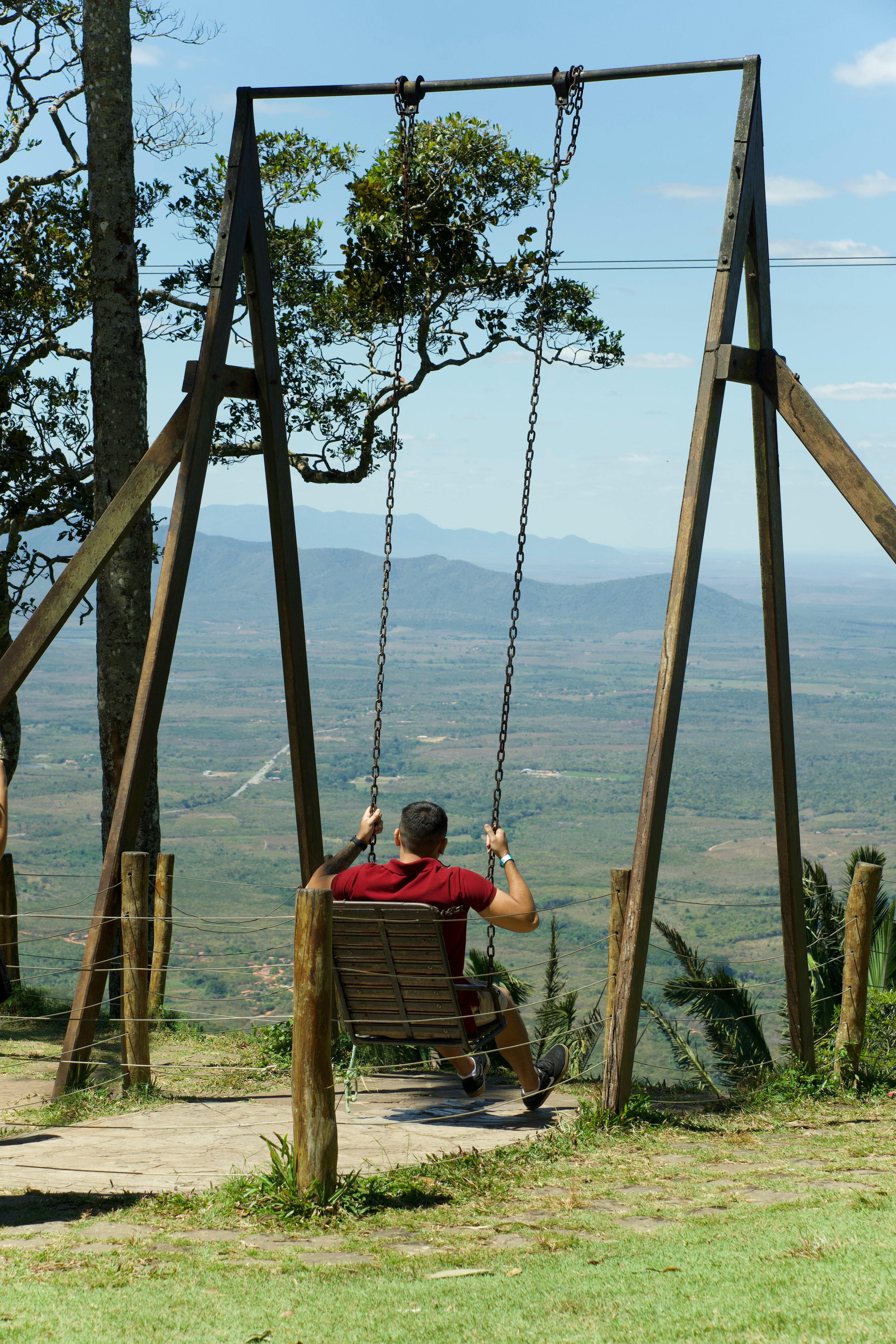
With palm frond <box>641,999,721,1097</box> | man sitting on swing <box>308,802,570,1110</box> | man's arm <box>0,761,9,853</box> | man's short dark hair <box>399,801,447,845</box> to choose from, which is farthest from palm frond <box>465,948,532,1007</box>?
man's arm <box>0,761,9,853</box>

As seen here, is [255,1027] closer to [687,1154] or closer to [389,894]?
[389,894]

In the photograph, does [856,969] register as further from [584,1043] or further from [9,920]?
[9,920]

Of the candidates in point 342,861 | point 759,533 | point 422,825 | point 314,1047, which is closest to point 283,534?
point 342,861

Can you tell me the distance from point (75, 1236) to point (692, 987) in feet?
14.0

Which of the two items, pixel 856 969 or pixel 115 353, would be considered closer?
pixel 856 969

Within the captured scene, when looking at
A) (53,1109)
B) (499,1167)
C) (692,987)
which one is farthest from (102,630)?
(499,1167)

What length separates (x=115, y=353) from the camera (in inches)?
305

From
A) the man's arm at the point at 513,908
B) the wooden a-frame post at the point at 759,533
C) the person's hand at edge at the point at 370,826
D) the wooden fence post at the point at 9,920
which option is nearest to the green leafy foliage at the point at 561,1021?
the wooden a-frame post at the point at 759,533

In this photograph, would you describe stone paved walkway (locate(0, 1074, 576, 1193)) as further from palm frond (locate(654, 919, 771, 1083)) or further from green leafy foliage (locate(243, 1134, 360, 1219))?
palm frond (locate(654, 919, 771, 1083))

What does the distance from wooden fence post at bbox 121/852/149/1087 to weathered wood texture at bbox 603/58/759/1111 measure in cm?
201

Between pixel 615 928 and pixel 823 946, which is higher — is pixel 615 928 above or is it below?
above

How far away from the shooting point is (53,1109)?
495 centimetres

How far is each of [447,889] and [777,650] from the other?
6.49 feet

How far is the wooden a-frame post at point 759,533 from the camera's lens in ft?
15.7
